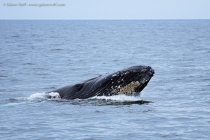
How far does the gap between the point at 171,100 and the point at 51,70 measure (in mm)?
16243

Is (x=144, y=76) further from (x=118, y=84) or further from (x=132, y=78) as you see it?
(x=118, y=84)

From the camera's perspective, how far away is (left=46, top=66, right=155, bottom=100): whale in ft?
53.1

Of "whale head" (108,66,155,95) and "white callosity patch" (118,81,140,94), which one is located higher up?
"whale head" (108,66,155,95)

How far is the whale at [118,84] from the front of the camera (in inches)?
637

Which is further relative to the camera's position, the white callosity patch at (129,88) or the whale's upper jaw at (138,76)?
the white callosity patch at (129,88)

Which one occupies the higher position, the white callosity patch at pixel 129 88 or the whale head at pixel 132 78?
the whale head at pixel 132 78

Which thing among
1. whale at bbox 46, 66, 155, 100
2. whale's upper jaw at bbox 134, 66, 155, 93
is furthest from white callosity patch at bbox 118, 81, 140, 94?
whale's upper jaw at bbox 134, 66, 155, 93

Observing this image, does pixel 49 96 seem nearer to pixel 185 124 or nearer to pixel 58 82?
pixel 185 124

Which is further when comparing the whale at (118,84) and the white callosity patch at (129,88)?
the white callosity patch at (129,88)

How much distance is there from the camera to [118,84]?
645 inches

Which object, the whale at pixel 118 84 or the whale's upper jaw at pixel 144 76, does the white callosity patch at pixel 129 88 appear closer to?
the whale at pixel 118 84

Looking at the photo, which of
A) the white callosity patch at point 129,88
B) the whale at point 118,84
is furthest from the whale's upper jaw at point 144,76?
the white callosity patch at point 129,88

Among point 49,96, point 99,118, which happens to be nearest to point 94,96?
point 99,118

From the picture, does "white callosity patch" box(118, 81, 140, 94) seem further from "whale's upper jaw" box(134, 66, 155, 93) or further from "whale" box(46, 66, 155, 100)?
"whale's upper jaw" box(134, 66, 155, 93)
